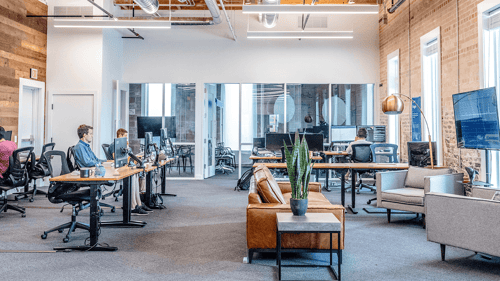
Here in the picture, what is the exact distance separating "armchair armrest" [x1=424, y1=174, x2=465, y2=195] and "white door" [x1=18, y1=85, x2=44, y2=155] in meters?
7.81

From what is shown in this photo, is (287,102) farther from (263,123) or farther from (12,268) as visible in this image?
(12,268)

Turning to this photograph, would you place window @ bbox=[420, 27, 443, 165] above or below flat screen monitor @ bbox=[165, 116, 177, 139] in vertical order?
above

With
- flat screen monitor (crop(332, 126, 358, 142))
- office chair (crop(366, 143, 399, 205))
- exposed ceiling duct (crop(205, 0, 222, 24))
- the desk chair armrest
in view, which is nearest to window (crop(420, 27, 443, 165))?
office chair (crop(366, 143, 399, 205))

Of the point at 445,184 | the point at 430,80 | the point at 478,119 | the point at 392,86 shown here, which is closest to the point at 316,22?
the point at 392,86

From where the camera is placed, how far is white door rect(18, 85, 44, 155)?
311 inches

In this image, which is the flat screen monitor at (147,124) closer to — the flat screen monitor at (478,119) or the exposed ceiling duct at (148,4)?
the exposed ceiling duct at (148,4)

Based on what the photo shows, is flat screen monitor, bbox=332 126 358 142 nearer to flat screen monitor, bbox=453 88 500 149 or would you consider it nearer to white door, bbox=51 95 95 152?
flat screen monitor, bbox=453 88 500 149

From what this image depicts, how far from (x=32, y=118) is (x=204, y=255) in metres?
6.65

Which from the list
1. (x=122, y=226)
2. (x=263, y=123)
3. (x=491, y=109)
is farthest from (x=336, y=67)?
(x=122, y=226)

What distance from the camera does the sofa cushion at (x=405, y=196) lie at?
4.57 metres

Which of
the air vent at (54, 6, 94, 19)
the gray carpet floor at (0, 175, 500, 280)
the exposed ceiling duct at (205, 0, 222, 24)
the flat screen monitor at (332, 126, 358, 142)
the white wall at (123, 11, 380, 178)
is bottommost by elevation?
the gray carpet floor at (0, 175, 500, 280)

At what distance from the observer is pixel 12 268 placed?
3.18m

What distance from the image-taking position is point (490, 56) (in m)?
5.04

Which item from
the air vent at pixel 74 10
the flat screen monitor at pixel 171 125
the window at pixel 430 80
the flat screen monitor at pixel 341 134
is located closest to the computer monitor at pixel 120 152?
the flat screen monitor at pixel 171 125
